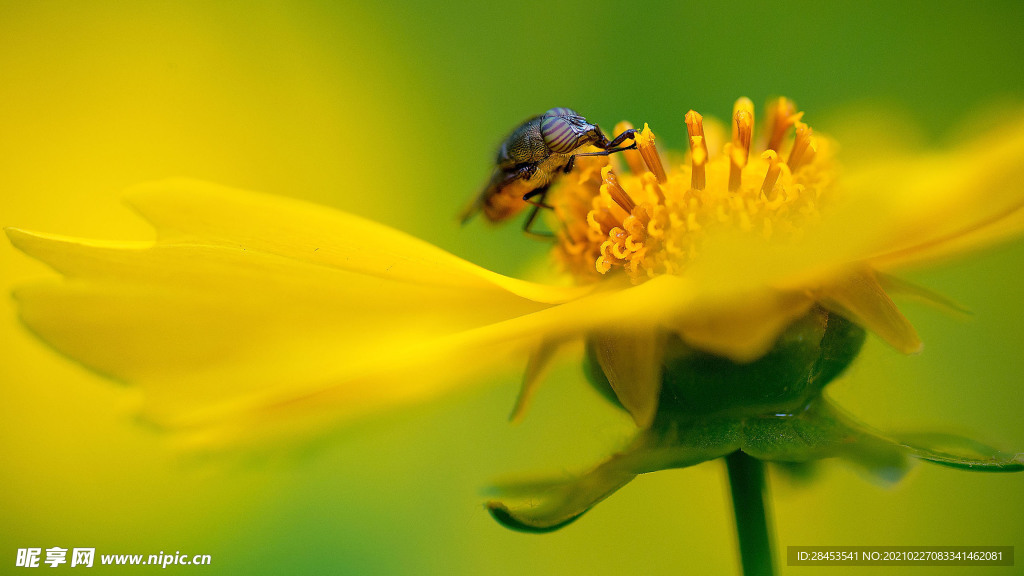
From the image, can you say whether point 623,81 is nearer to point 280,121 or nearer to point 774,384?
point 280,121

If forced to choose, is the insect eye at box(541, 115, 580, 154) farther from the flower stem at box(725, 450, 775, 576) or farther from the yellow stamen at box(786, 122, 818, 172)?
the flower stem at box(725, 450, 775, 576)

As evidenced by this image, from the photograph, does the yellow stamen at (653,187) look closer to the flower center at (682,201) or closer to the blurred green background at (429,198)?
the flower center at (682,201)

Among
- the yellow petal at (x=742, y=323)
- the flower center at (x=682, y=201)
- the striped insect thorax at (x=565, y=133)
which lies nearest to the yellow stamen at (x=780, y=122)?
the flower center at (x=682, y=201)

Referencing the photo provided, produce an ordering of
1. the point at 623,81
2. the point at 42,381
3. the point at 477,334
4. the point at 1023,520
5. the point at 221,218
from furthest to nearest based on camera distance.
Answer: the point at 623,81, the point at 42,381, the point at 1023,520, the point at 221,218, the point at 477,334

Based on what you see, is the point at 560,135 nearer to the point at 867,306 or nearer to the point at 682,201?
the point at 682,201

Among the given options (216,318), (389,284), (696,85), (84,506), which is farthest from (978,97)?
(84,506)

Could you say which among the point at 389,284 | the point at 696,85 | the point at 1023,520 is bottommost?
the point at 1023,520

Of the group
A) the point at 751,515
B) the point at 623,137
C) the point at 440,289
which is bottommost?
the point at 751,515

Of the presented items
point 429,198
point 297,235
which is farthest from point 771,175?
point 429,198
